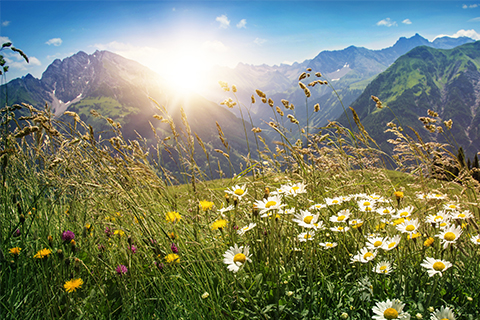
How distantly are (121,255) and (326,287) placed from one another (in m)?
1.76

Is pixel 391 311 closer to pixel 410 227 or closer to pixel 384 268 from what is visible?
pixel 384 268

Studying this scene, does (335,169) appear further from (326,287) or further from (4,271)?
(4,271)

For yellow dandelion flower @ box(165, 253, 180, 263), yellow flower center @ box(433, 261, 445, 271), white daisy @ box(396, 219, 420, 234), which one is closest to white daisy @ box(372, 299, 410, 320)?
yellow flower center @ box(433, 261, 445, 271)

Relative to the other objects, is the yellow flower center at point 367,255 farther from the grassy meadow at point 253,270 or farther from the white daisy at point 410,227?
the white daisy at point 410,227

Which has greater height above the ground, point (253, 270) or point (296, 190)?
point (296, 190)

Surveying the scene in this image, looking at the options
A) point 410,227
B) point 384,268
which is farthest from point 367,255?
point 410,227

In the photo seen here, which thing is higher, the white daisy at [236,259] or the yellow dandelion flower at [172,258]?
the white daisy at [236,259]

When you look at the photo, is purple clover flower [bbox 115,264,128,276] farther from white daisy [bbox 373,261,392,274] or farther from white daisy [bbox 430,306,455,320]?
white daisy [bbox 430,306,455,320]

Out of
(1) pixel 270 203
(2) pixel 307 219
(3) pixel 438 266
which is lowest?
(3) pixel 438 266

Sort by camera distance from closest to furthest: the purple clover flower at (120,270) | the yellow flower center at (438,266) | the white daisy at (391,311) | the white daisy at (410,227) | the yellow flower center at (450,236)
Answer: the white daisy at (391,311)
the yellow flower center at (438,266)
the yellow flower center at (450,236)
the white daisy at (410,227)
the purple clover flower at (120,270)

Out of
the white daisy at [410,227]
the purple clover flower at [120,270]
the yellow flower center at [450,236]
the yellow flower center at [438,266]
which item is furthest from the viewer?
the purple clover flower at [120,270]

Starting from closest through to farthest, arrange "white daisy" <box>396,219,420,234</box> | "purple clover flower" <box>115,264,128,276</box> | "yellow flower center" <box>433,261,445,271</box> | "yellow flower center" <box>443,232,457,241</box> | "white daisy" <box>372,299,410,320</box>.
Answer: "white daisy" <box>372,299,410,320</box> < "yellow flower center" <box>433,261,445,271</box> < "yellow flower center" <box>443,232,457,241</box> < "white daisy" <box>396,219,420,234</box> < "purple clover flower" <box>115,264,128,276</box>

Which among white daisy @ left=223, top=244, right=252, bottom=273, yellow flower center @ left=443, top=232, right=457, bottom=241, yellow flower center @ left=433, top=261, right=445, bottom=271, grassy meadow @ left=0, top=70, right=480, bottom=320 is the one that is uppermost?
yellow flower center @ left=443, top=232, right=457, bottom=241

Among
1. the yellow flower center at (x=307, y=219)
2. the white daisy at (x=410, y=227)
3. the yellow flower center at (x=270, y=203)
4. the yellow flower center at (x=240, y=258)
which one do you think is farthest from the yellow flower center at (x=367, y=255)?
the yellow flower center at (x=240, y=258)
